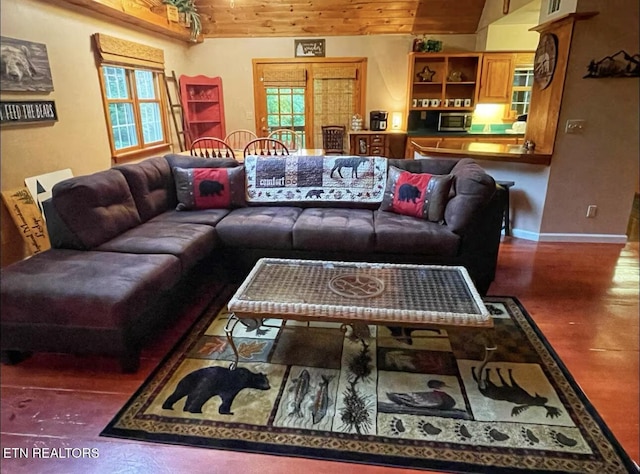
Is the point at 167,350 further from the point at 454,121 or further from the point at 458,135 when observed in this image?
the point at 454,121

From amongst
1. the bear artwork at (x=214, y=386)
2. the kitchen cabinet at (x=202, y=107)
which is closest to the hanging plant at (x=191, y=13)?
the kitchen cabinet at (x=202, y=107)

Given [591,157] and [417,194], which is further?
[591,157]

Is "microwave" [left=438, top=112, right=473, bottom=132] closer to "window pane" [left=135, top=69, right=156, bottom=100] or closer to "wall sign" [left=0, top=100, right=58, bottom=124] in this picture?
"window pane" [left=135, top=69, right=156, bottom=100]

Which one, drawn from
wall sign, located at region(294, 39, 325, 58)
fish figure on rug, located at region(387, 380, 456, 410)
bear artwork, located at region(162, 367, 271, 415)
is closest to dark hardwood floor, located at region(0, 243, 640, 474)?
bear artwork, located at region(162, 367, 271, 415)

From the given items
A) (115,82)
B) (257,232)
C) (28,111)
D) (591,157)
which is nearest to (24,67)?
(28,111)

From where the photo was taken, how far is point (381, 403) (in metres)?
1.78

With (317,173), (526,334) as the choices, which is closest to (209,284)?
(317,173)

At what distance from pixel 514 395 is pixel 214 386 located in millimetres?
1366

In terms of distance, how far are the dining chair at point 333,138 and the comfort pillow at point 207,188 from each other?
10.2 ft

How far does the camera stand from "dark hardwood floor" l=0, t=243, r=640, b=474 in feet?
4.93

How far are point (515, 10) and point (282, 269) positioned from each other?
177 inches

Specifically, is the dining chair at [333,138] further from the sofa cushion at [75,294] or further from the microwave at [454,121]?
the sofa cushion at [75,294]

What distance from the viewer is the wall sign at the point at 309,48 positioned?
6.02m

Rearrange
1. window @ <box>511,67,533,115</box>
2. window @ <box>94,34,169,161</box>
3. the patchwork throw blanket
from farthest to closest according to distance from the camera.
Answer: window @ <box>511,67,533,115</box>
window @ <box>94,34,169,161</box>
the patchwork throw blanket
